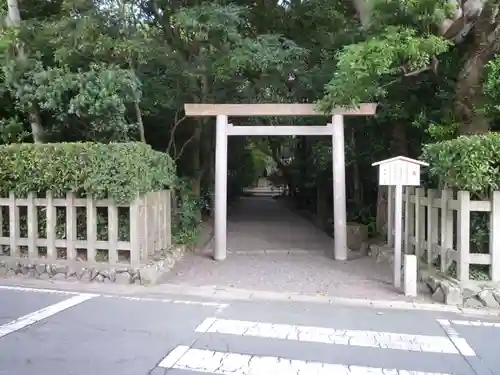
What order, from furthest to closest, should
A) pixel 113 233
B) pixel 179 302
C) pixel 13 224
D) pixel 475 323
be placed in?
1. pixel 13 224
2. pixel 113 233
3. pixel 179 302
4. pixel 475 323

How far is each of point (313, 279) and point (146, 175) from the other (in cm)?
341

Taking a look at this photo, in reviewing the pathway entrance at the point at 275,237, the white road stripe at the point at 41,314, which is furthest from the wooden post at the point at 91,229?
the pathway entrance at the point at 275,237

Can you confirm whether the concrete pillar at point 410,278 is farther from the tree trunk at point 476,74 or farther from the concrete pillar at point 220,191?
the concrete pillar at point 220,191

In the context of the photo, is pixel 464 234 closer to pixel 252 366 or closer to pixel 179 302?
pixel 252 366

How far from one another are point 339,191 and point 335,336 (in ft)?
17.3

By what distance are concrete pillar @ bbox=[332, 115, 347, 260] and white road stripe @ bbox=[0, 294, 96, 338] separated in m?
5.21

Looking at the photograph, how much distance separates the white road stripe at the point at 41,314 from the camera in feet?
17.3

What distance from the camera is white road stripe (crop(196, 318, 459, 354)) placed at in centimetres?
493

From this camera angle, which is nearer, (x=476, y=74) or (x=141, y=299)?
(x=141, y=299)

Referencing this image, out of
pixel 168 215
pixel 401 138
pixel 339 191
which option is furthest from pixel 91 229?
pixel 401 138

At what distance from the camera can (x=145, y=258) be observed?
28.0 feet

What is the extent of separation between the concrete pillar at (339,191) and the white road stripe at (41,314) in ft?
17.1

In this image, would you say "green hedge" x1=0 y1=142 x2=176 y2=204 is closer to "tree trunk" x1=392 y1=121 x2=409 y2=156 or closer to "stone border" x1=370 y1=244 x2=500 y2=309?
"stone border" x1=370 y1=244 x2=500 y2=309

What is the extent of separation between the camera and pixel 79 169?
808 centimetres
